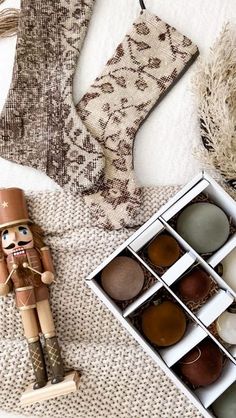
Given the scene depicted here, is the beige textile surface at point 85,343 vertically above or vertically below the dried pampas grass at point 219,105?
below

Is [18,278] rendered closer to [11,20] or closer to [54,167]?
[54,167]

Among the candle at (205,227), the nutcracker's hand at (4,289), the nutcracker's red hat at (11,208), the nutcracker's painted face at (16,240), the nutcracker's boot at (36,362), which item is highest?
the candle at (205,227)

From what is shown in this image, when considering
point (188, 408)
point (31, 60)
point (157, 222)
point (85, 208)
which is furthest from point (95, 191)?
point (188, 408)

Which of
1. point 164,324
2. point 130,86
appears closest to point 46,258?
point 164,324

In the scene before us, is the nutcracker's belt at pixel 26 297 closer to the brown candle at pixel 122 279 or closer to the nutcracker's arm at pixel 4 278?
the nutcracker's arm at pixel 4 278

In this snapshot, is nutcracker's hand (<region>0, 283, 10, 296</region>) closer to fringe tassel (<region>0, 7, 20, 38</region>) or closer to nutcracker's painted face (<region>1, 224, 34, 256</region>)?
nutcracker's painted face (<region>1, 224, 34, 256</region>)

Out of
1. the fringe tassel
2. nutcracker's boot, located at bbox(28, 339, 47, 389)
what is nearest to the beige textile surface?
nutcracker's boot, located at bbox(28, 339, 47, 389)

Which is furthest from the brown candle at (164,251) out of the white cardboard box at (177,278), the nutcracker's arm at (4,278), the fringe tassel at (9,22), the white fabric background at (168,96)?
the fringe tassel at (9,22)
